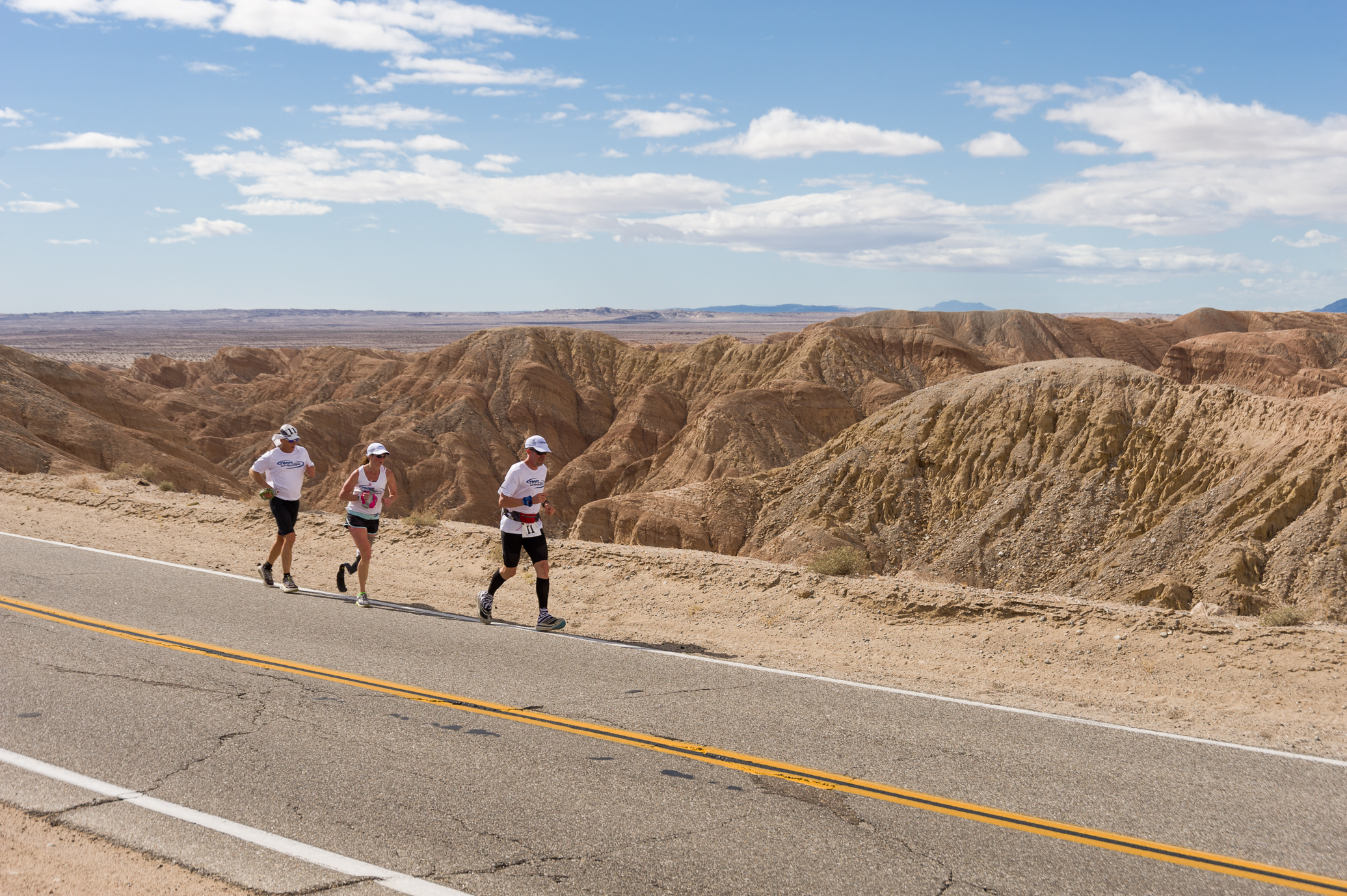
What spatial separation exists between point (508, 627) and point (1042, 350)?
91.8m

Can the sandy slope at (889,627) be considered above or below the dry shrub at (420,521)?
below

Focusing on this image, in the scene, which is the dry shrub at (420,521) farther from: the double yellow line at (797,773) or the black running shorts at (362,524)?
the double yellow line at (797,773)

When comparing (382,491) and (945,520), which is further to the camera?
(945,520)

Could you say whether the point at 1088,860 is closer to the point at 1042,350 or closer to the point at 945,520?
the point at 945,520

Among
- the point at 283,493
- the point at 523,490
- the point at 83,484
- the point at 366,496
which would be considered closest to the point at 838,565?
the point at 523,490

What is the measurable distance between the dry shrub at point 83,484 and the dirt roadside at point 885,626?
11.5 feet

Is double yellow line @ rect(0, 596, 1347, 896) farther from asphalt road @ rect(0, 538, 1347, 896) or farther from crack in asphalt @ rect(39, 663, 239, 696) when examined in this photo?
crack in asphalt @ rect(39, 663, 239, 696)

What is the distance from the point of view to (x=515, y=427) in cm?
6431

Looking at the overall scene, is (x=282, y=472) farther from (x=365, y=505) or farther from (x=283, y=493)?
(x=365, y=505)

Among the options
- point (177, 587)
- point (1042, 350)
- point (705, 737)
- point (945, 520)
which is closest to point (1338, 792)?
point (705, 737)

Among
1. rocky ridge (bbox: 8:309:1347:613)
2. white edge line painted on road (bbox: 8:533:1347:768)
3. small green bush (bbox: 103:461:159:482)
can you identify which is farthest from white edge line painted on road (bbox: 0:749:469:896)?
rocky ridge (bbox: 8:309:1347:613)

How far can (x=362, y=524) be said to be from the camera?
10.6 meters

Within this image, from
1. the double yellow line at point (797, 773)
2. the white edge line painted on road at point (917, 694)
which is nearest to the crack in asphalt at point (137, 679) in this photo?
the double yellow line at point (797, 773)

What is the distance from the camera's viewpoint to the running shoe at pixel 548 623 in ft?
30.9
